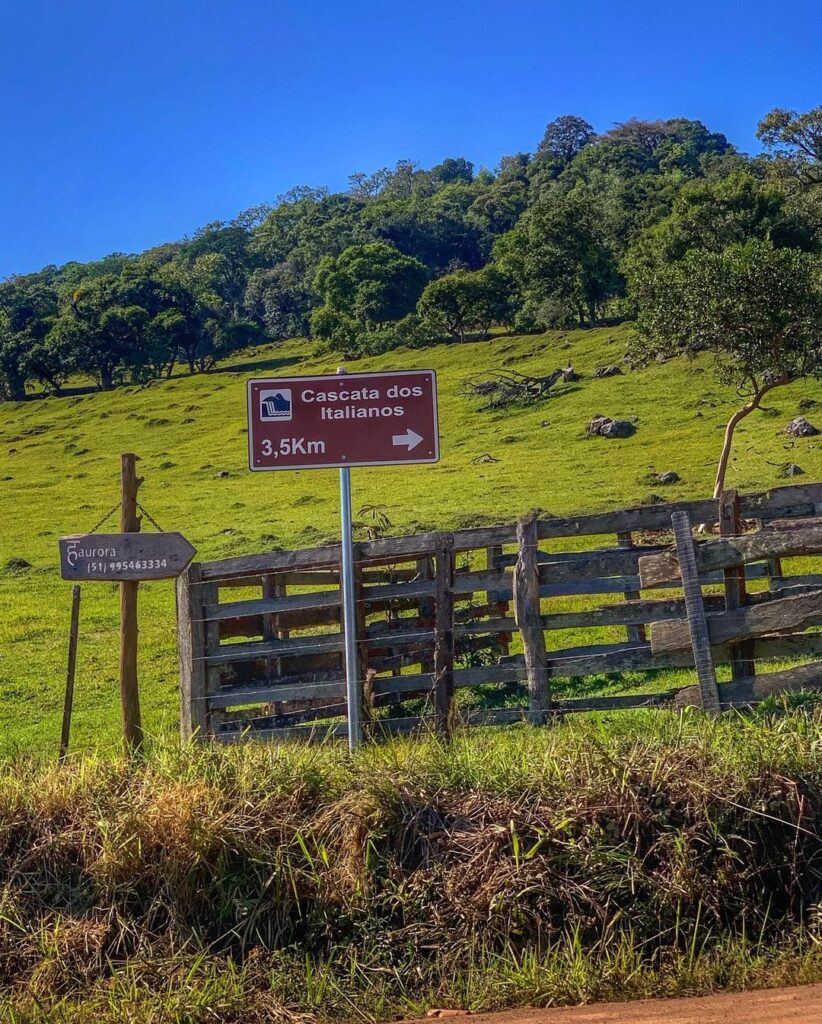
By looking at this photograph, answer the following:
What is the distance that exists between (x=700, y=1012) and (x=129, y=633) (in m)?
5.19

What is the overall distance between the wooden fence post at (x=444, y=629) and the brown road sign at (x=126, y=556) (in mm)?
2492

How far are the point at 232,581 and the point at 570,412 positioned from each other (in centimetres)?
3521

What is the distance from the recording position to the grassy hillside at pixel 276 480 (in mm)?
18047

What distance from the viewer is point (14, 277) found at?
Answer: 6772 inches

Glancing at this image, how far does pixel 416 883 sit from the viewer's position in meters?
6.03

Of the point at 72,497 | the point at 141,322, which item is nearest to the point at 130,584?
the point at 72,497

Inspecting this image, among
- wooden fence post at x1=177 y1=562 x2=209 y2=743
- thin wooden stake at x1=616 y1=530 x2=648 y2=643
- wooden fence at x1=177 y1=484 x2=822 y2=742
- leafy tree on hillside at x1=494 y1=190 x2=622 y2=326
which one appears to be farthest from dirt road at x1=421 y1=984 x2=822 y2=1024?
leafy tree on hillside at x1=494 y1=190 x2=622 y2=326

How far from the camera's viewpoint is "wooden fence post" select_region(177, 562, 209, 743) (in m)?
9.93

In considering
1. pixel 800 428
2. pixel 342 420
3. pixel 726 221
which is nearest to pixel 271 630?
pixel 342 420

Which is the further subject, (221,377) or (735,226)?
(221,377)

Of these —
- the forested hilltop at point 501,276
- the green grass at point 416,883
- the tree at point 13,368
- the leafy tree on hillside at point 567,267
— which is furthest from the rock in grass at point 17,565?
the tree at point 13,368

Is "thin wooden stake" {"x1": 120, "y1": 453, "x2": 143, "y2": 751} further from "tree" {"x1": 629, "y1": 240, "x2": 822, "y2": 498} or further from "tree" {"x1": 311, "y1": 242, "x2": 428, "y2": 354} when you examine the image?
"tree" {"x1": 311, "y1": 242, "x2": 428, "y2": 354}

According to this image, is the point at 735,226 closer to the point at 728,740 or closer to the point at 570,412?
the point at 570,412

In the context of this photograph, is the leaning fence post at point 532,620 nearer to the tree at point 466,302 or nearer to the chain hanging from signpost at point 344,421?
the chain hanging from signpost at point 344,421
